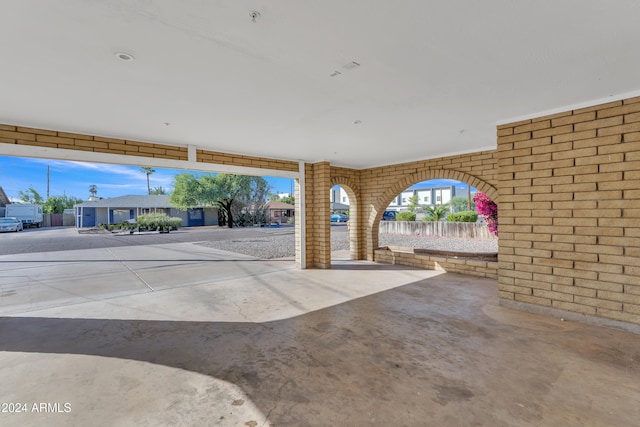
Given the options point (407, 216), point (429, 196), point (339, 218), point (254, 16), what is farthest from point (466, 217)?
point (429, 196)

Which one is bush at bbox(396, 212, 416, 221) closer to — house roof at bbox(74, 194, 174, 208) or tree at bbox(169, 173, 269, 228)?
tree at bbox(169, 173, 269, 228)

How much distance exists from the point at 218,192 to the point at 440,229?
1708cm

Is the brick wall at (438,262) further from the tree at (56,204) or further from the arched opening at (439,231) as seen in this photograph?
the tree at (56,204)

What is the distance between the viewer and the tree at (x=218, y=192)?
74.5 feet

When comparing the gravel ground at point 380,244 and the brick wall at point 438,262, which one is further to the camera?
the gravel ground at point 380,244

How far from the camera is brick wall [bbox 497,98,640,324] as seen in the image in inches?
123

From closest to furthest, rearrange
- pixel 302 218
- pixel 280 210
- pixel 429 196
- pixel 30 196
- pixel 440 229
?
pixel 302 218, pixel 440 229, pixel 280 210, pixel 30 196, pixel 429 196

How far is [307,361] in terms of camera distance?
8.50 ft

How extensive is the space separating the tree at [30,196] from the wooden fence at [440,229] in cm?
4956

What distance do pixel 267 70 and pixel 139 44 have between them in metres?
0.93

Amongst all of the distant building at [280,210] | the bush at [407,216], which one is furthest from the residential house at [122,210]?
the bush at [407,216]

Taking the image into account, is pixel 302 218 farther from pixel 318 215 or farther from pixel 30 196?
pixel 30 196

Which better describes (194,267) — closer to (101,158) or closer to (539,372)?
(101,158)

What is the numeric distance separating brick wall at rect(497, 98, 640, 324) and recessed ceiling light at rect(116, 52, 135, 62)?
14.6 feet
